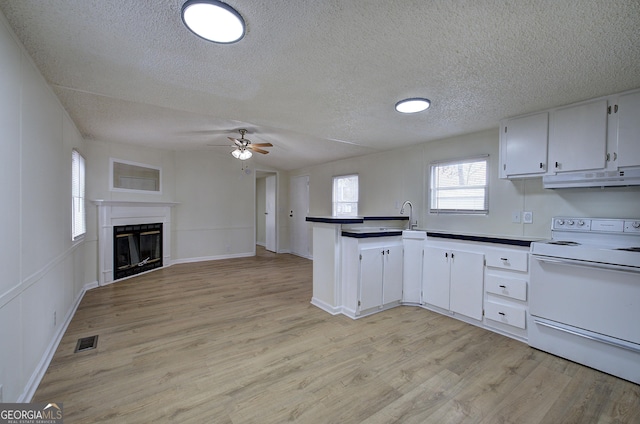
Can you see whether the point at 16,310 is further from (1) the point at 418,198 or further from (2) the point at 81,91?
(1) the point at 418,198

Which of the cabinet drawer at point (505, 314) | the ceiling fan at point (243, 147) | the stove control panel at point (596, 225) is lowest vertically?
the cabinet drawer at point (505, 314)

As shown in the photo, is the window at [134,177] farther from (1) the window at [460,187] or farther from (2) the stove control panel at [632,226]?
(2) the stove control panel at [632,226]

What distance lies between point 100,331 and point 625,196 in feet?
16.8

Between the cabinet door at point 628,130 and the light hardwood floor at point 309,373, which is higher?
the cabinet door at point 628,130

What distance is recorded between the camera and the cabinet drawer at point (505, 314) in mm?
2609

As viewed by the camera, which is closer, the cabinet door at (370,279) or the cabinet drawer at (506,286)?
the cabinet drawer at (506,286)

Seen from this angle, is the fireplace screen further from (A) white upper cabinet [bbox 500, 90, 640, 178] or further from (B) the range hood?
(B) the range hood

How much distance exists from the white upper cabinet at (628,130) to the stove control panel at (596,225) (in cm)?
51

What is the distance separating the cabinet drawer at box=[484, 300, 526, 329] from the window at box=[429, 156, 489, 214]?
4.04ft

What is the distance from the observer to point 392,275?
133 inches

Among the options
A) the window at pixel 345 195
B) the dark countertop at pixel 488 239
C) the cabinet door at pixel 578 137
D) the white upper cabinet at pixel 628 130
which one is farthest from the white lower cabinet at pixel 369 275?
the window at pixel 345 195

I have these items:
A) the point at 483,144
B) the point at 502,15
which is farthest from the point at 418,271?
the point at 502,15

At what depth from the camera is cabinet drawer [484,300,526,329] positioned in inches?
103

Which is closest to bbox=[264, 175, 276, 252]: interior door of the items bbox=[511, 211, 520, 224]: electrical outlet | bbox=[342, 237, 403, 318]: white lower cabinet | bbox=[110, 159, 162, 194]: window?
bbox=[110, 159, 162, 194]: window
